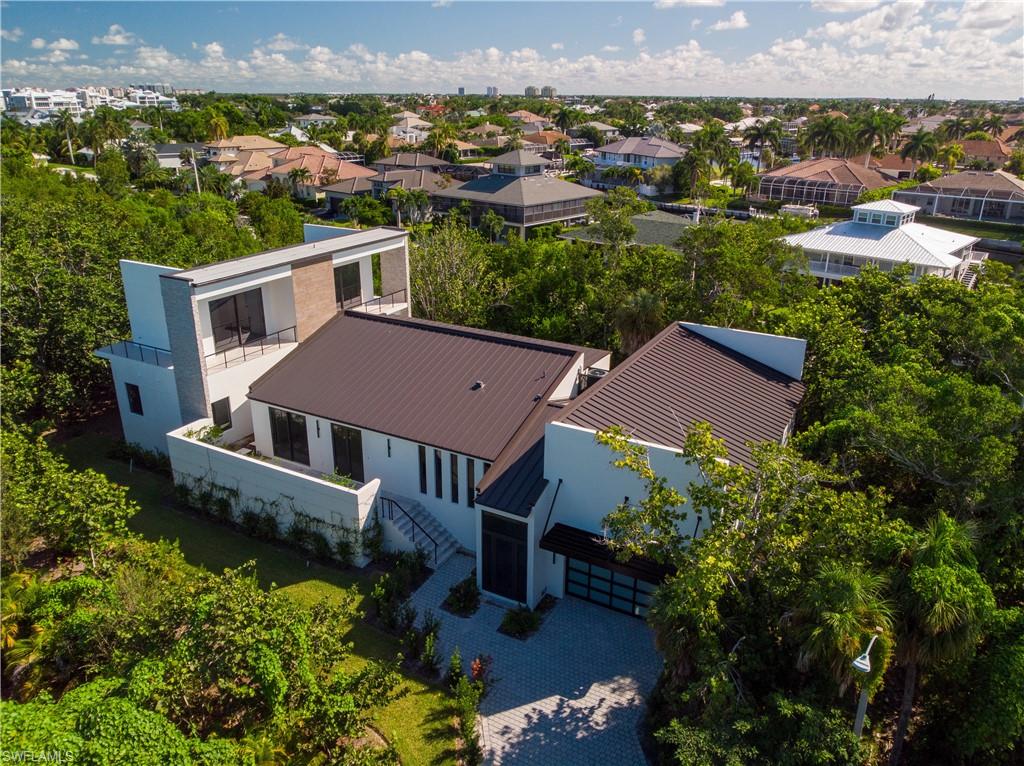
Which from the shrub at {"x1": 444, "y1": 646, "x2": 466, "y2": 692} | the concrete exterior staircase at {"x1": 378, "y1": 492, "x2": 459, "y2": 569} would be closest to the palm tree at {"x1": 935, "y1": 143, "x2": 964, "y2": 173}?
the concrete exterior staircase at {"x1": 378, "y1": 492, "x2": 459, "y2": 569}

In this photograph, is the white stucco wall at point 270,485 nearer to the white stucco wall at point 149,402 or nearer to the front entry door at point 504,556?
the white stucco wall at point 149,402

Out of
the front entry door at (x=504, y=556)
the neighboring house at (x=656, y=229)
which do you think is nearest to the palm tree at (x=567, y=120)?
the neighboring house at (x=656, y=229)

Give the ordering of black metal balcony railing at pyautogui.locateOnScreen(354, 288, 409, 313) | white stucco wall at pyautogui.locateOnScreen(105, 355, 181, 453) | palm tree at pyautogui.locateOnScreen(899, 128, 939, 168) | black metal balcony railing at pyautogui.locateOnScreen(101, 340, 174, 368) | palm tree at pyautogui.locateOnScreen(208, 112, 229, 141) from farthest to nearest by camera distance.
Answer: palm tree at pyautogui.locateOnScreen(208, 112, 229, 141), palm tree at pyautogui.locateOnScreen(899, 128, 939, 168), black metal balcony railing at pyautogui.locateOnScreen(354, 288, 409, 313), black metal balcony railing at pyautogui.locateOnScreen(101, 340, 174, 368), white stucco wall at pyautogui.locateOnScreen(105, 355, 181, 453)

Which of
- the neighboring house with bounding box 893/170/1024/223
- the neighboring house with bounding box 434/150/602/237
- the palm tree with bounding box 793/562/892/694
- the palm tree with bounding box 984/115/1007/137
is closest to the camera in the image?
the palm tree with bounding box 793/562/892/694

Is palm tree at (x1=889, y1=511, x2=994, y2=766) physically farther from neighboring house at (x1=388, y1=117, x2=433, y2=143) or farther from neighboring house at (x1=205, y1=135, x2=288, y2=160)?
neighboring house at (x1=388, y1=117, x2=433, y2=143)

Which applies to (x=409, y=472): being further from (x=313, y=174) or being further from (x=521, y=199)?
(x=313, y=174)

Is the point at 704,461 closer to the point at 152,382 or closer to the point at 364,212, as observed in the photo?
the point at 152,382
